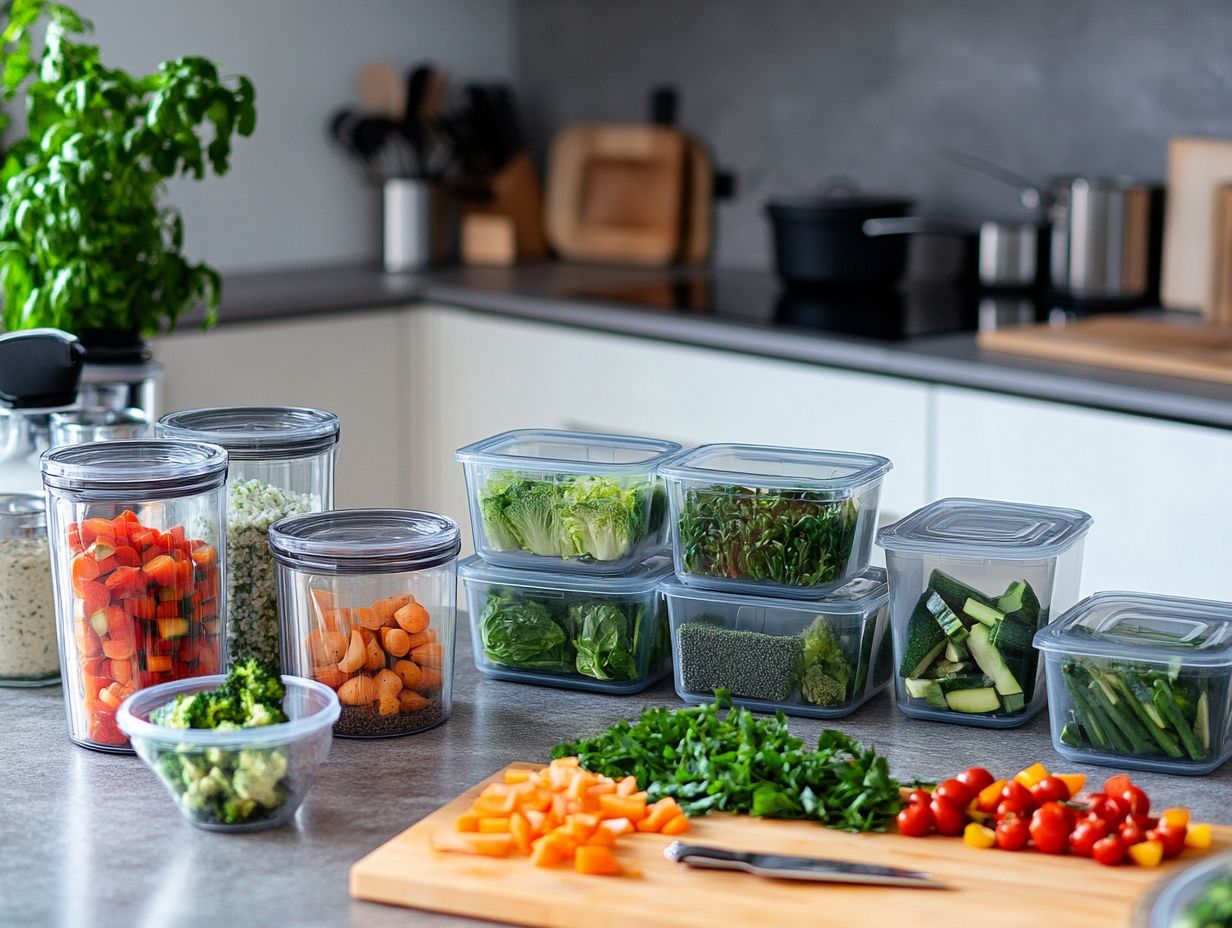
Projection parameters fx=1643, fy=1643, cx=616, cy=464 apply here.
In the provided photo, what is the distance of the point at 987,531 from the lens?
4.61 feet

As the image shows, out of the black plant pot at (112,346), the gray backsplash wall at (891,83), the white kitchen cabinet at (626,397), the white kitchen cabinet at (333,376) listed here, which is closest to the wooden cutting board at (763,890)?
the black plant pot at (112,346)

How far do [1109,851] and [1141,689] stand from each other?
0.20m

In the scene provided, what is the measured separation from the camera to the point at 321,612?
1.33 meters

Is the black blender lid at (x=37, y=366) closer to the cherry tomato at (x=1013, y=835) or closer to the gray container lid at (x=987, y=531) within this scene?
the gray container lid at (x=987, y=531)

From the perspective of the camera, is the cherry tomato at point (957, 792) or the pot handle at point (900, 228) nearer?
the cherry tomato at point (957, 792)

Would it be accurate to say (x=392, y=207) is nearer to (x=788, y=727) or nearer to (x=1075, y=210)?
(x=1075, y=210)

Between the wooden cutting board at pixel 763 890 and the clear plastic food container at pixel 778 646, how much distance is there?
26 centimetres

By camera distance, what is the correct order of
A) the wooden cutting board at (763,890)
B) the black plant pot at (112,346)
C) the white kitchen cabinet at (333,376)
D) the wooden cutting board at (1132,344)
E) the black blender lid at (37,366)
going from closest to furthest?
the wooden cutting board at (763,890) → the black blender lid at (37,366) → the black plant pot at (112,346) → the wooden cutting board at (1132,344) → the white kitchen cabinet at (333,376)

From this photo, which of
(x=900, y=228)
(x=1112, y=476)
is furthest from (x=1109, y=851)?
(x=900, y=228)

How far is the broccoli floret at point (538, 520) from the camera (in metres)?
1.45

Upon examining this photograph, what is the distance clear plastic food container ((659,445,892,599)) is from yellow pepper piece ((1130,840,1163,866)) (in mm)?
352

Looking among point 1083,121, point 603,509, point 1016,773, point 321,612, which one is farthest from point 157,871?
point 1083,121

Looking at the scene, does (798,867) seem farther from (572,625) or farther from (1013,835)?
(572,625)

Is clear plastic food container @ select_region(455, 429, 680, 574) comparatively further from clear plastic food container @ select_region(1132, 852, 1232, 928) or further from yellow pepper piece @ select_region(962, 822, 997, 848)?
clear plastic food container @ select_region(1132, 852, 1232, 928)
